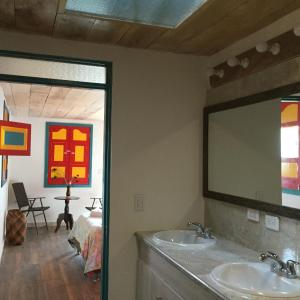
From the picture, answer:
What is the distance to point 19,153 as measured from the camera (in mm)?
4199

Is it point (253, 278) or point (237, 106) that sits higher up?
point (237, 106)

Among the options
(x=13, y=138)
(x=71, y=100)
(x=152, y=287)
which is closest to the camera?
(x=152, y=287)

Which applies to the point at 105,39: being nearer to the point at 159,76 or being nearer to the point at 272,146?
the point at 159,76

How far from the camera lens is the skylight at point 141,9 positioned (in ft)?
5.72

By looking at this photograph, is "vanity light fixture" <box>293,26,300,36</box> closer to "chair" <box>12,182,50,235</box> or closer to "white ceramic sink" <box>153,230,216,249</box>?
"white ceramic sink" <box>153,230,216,249</box>

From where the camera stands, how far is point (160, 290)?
2096 mm

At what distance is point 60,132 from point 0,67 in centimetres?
492

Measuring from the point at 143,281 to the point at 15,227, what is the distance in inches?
152

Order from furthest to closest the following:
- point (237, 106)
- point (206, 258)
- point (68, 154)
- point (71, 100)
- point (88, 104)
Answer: point (68, 154) → point (88, 104) → point (71, 100) → point (237, 106) → point (206, 258)

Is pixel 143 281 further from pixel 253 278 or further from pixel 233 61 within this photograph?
pixel 233 61

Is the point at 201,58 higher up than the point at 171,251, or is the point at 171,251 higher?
the point at 201,58

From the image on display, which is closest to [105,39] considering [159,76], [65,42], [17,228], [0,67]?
[65,42]

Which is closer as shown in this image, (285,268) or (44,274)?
(285,268)

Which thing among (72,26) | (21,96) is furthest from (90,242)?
(72,26)
